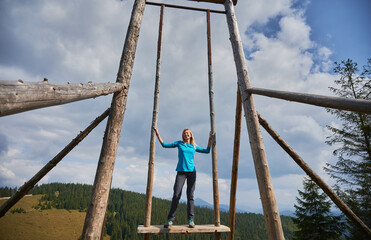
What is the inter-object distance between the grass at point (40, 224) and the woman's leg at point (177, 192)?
6752 centimetres

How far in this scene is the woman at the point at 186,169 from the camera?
4305 millimetres

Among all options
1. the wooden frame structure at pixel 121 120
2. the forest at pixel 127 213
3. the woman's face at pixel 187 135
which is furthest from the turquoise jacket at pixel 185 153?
the forest at pixel 127 213

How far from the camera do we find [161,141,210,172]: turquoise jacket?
4.47 m

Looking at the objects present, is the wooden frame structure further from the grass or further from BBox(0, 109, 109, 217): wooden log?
the grass

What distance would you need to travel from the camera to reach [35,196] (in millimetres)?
78625

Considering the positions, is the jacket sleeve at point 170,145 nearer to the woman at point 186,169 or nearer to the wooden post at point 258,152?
the woman at point 186,169

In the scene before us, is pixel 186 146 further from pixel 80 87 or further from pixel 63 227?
pixel 63 227

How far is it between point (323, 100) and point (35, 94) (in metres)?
2.43

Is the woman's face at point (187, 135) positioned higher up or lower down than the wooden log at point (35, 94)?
higher up

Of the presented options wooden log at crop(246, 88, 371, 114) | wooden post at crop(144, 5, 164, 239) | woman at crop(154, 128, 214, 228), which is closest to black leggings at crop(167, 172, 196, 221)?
woman at crop(154, 128, 214, 228)

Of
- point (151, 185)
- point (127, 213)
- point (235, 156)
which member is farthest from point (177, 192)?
point (127, 213)

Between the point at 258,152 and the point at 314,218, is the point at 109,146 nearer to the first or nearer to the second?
the point at 258,152

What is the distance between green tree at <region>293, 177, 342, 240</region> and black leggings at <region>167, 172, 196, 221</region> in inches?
648

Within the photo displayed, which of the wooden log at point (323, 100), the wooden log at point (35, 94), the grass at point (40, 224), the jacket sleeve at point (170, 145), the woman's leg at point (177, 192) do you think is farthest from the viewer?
the grass at point (40, 224)
